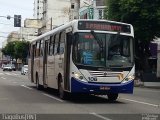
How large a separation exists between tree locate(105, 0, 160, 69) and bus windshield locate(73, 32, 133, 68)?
74.2 ft

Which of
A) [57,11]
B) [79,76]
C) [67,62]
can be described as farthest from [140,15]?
[57,11]

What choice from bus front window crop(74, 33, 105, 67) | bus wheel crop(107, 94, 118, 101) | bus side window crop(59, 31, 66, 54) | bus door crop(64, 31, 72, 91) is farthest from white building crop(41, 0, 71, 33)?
bus front window crop(74, 33, 105, 67)

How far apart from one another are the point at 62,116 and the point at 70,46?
569 cm

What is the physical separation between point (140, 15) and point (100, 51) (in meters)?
24.4

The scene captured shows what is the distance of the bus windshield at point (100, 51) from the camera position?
1967 cm

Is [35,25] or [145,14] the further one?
[35,25]

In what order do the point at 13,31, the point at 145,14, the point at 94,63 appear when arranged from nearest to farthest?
the point at 94,63
the point at 145,14
the point at 13,31

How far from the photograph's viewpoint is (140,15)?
Result: 143 ft

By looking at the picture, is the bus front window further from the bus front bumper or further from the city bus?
the bus front bumper

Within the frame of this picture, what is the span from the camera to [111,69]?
19688mm

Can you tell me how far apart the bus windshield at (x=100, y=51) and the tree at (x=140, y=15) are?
22.6 m

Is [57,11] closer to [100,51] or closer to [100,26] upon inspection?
[100,26]

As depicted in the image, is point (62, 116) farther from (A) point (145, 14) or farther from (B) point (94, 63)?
(A) point (145, 14)

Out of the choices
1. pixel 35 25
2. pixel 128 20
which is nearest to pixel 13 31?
pixel 35 25
